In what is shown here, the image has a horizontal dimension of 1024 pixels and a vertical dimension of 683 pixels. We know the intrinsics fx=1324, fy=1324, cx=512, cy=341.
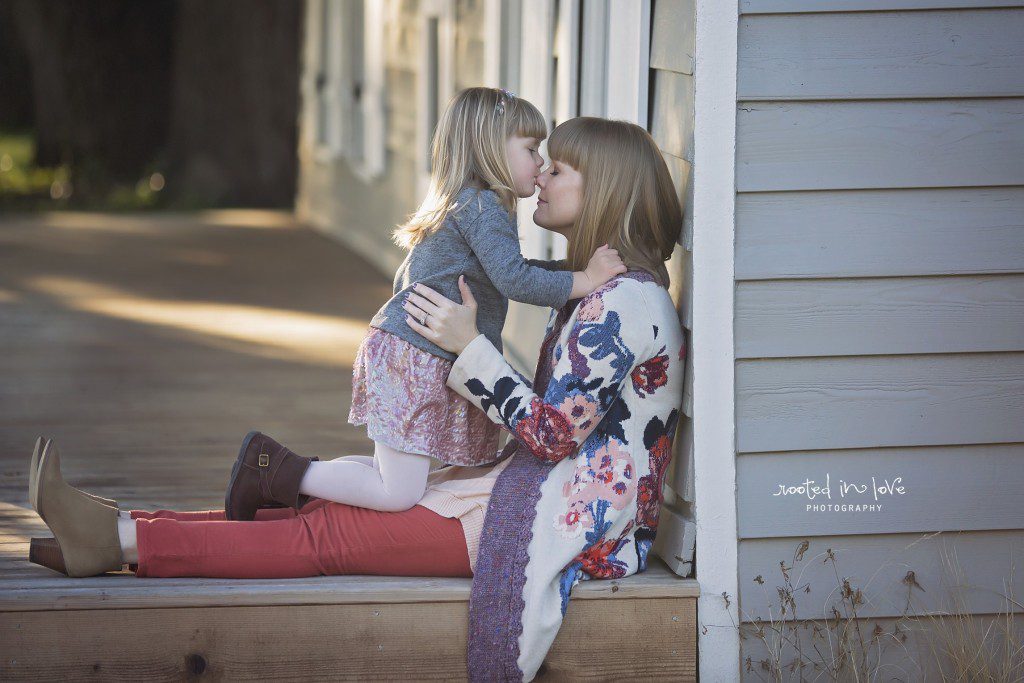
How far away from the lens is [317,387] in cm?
511

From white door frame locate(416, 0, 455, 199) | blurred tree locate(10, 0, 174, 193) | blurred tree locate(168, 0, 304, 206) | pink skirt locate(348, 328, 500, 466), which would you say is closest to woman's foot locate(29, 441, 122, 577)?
pink skirt locate(348, 328, 500, 466)

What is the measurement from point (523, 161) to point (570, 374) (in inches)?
18.9

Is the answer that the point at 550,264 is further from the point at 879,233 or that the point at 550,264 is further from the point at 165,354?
the point at 165,354

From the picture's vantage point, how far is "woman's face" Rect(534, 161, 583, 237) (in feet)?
8.79

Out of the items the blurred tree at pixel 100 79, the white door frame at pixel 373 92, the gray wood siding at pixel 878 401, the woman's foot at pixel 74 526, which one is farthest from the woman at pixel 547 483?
the blurred tree at pixel 100 79

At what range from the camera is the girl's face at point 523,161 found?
8.95ft

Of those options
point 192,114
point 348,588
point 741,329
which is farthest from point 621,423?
point 192,114

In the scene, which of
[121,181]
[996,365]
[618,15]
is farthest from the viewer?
[121,181]

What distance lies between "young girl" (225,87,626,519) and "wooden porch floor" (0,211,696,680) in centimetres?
21

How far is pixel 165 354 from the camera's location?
5.70 meters

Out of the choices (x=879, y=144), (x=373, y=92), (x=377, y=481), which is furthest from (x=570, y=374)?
(x=373, y=92)

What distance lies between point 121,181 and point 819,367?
1234cm

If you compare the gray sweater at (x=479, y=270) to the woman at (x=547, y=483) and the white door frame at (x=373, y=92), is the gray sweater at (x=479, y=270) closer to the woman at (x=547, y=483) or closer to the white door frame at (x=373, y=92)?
the woman at (x=547, y=483)

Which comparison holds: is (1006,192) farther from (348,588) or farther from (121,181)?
(121,181)
